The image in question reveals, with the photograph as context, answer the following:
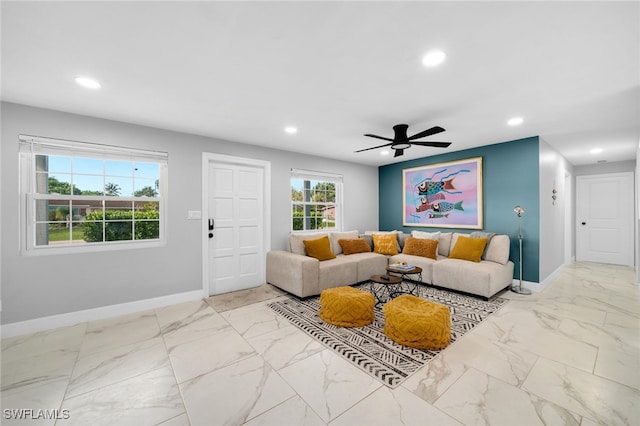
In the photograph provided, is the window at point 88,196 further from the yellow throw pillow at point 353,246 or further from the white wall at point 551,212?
the white wall at point 551,212

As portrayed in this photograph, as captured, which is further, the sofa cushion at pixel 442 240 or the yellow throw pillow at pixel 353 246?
the yellow throw pillow at pixel 353 246

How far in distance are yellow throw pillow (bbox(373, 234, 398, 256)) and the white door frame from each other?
6.88ft

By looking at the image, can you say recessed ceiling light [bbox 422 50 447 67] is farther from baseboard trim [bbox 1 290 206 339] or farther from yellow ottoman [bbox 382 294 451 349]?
baseboard trim [bbox 1 290 206 339]

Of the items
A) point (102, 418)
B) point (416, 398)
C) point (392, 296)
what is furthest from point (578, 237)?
point (102, 418)

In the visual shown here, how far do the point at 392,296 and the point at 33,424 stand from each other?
3581mm

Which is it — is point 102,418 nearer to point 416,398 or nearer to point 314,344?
point 314,344

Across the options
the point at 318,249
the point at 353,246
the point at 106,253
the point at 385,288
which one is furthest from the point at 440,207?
the point at 106,253

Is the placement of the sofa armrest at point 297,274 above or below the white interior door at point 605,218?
below

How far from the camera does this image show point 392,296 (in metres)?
3.84

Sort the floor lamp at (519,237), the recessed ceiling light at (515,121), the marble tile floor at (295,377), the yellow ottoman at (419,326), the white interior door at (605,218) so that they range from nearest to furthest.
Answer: the marble tile floor at (295,377) < the yellow ottoman at (419,326) < the recessed ceiling light at (515,121) < the floor lamp at (519,237) < the white interior door at (605,218)

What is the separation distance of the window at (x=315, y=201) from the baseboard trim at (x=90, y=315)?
2.19m

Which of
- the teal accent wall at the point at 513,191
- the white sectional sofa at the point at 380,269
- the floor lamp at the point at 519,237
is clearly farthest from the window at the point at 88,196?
the floor lamp at the point at 519,237

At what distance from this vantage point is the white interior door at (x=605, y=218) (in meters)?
5.70

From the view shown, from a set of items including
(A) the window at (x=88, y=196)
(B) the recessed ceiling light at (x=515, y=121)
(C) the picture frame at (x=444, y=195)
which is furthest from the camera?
(C) the picture frame at (x=444, y=195)
